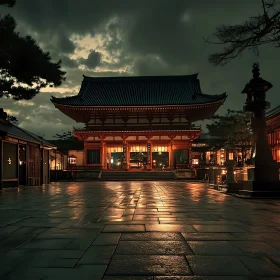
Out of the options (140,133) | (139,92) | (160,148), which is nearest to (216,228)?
(140,133)

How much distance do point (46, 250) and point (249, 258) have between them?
2057mm

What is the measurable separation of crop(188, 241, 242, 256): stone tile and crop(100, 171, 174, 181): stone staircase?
74.1ft

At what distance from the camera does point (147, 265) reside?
273cm

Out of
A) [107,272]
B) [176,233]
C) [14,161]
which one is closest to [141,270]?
[107,272]

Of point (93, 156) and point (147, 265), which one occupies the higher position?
point (93, 156)

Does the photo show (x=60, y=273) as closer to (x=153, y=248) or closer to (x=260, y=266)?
(x=153, y=248)

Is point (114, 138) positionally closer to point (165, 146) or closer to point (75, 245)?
point (165, 146)

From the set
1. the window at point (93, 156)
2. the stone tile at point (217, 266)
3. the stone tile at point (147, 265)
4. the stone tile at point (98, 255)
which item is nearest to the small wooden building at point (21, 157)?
the window at point (93, 156)

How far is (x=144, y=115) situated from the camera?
3108 cm

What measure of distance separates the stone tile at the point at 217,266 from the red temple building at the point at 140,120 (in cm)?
2594

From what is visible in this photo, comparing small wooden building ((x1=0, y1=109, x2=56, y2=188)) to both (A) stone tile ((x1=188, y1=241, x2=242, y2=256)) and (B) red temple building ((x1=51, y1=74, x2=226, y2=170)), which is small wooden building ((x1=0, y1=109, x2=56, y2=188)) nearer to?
(B) red temple building ((x1=51, y1=74, x2=226, y2=170))

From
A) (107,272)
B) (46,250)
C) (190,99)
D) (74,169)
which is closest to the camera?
(107,272)

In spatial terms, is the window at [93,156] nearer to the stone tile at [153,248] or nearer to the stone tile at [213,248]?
the stone tile at [153,248]

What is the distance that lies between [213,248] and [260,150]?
7.34 m
